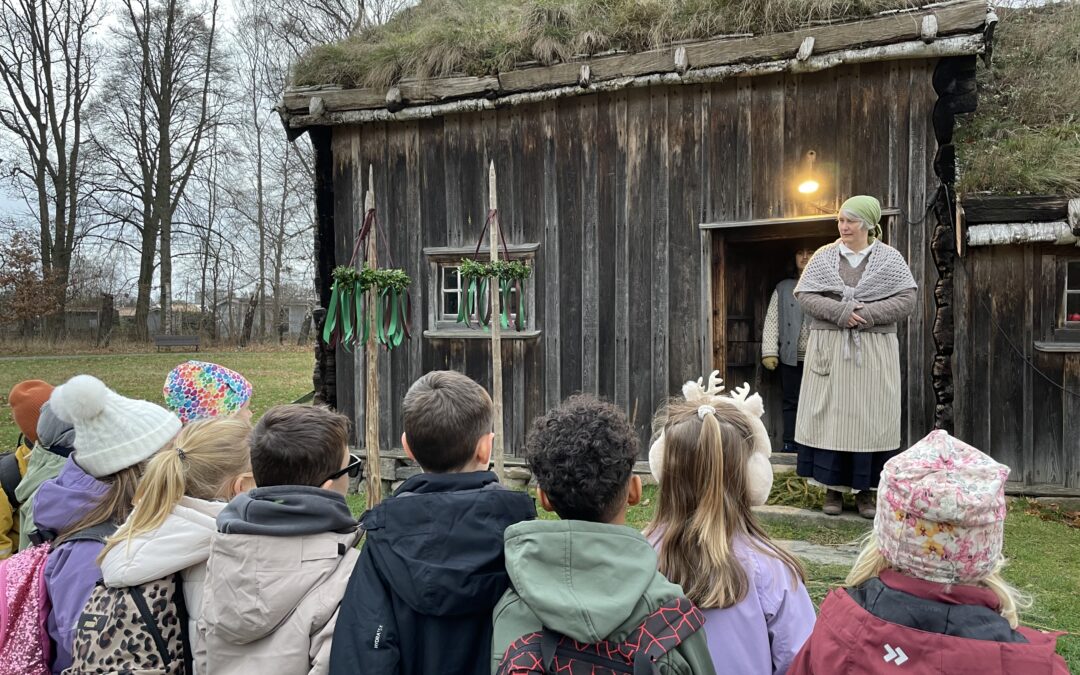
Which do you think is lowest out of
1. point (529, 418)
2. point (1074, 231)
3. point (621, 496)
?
point (529, 418)

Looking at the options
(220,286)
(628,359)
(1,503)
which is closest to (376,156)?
(628,359)

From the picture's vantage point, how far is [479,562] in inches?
68.7

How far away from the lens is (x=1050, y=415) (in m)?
5.79

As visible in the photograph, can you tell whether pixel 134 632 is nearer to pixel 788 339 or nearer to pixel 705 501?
pixel 705 501

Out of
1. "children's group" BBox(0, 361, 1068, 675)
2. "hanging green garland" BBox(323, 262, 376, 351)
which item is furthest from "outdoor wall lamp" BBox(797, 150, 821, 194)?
"children's group" BBox(0, 361, 1068, 675)

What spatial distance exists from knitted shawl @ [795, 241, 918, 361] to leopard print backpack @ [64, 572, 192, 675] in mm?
4421

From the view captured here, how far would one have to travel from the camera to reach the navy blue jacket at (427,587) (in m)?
1.72

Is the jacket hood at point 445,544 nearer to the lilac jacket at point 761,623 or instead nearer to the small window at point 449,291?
the lilac jacket at point 761,623

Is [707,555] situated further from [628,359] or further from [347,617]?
[628,359]

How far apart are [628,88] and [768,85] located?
3.99 ft

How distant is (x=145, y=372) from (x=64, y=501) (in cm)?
1601

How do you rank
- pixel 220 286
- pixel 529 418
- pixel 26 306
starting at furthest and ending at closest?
pixel 220 286
pixel 26 306
pixel 529 418

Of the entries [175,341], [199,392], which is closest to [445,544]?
[199,392]

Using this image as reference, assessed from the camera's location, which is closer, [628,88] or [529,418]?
[628,88]
